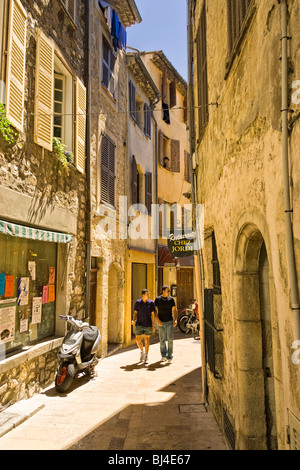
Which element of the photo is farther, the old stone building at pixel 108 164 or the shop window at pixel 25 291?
the old stone building at pixel 108 164

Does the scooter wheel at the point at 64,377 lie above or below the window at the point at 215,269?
below

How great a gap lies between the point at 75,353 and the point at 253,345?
11.1 feet

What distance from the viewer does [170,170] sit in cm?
1728

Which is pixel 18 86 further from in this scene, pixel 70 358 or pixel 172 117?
pixel 172 117

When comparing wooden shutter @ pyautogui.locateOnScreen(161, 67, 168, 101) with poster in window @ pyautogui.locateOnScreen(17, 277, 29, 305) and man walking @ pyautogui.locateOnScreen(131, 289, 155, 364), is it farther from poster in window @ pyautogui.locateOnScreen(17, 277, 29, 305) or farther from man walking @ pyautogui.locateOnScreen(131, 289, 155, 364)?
poster in window @ pyautogui.locateOnScreen(17, 277, 29, 305)

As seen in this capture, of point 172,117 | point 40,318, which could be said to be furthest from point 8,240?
point 172,117

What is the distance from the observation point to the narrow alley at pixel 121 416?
13.9ft

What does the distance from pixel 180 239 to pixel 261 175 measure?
4552mm

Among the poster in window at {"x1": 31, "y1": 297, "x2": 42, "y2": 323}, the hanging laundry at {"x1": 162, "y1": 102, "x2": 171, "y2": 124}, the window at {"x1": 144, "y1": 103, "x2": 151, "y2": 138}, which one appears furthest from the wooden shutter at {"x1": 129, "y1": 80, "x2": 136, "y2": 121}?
the poster in window at {"x1": 31, "y1": 297, "x2": 42, "y2": 323}

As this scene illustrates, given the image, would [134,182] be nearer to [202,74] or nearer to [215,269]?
[202,74]

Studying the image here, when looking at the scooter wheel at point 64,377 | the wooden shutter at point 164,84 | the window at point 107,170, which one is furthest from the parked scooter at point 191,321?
the wooden shutter at point 164,84

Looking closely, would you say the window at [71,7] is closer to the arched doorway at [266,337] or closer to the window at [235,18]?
the window at [235,18]

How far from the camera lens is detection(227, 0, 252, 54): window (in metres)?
3.54

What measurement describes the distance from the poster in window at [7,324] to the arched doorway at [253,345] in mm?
3155
